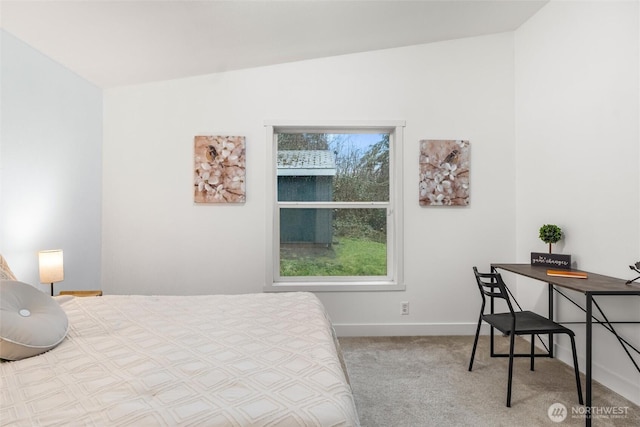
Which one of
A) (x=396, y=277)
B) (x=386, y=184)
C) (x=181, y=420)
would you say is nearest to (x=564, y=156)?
(x=386, y=184)

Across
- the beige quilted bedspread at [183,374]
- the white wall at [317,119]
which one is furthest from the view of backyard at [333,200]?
the beige quilted bedspread at [183,374]

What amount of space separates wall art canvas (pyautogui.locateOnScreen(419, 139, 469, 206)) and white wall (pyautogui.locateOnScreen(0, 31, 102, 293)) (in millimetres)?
3064

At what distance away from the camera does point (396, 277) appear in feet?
10.8

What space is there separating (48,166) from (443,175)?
10.9ft

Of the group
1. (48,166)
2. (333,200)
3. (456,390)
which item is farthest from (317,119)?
(456,390)

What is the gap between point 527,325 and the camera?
2119mm

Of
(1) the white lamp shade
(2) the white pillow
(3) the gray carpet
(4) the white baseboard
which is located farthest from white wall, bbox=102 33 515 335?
(2) the white pillow

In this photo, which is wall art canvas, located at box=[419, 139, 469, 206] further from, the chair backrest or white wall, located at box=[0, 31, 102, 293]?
white wall, located at box=[0, 31, 102, 293]

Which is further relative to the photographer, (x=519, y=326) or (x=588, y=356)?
(x=519, y=326)

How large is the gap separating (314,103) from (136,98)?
66.2 inches

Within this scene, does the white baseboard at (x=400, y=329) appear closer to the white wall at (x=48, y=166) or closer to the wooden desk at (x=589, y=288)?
the wooden desk at (x=589, y=288)

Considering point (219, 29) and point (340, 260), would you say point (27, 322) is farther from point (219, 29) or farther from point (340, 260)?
point (340, 260)

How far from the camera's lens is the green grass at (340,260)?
3.42 meters

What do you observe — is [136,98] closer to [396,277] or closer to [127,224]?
[127,224]
